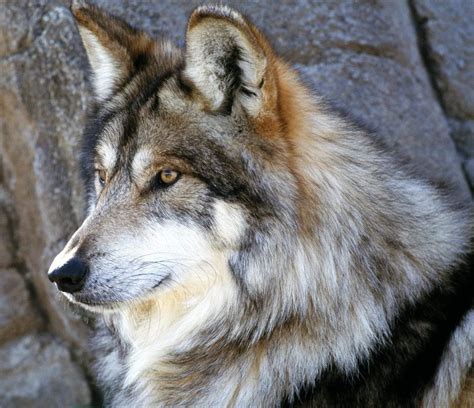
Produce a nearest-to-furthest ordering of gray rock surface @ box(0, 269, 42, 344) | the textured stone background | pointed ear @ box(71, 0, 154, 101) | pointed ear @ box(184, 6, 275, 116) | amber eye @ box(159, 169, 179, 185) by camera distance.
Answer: pointed ear @ box(184, 6, 275, 116) < amber eye @ box(159, 169, 179, 185) < pointed ear @ box(71, 0, 154, 101) < the textured stone background < gray rock surface @ box(0, 269, 42, 344)

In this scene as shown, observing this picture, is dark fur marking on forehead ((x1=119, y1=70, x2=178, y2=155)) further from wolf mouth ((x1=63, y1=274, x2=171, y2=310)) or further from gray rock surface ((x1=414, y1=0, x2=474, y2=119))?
gray rock surface ((x1=414, y1=0, x2=474, y2=119))

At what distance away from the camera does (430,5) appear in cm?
557

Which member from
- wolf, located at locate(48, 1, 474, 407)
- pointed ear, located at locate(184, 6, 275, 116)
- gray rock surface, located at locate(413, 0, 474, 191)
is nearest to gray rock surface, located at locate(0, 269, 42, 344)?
wolf, located at locate(48, 1, 474, 407)

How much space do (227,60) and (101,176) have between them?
2.89 feet

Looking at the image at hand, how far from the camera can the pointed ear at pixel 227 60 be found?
9.29 feet

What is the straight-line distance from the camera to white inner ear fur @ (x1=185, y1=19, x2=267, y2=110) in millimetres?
2873

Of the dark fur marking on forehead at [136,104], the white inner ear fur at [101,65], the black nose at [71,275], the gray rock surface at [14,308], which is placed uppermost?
the white inner ear fur at [101,65]

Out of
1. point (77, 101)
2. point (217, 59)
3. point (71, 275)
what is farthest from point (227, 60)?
point (77, 101)

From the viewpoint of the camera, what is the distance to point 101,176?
11.4ft

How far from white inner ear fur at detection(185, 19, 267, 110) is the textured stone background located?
5.62 feet

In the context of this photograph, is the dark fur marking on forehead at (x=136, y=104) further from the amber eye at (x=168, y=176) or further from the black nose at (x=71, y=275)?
the black nose at (x=71, y=275)

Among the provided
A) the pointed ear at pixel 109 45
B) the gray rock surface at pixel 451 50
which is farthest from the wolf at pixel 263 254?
the gray rock surface at pixel 451 50

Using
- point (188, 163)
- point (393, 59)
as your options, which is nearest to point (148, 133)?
point (188, 163)

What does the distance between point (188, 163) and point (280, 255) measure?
534mm
